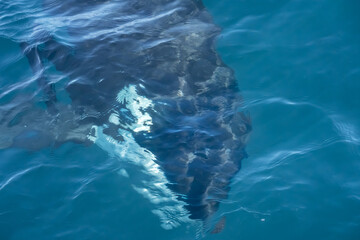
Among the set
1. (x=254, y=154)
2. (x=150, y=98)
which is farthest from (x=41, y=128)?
(x=254, y=154)

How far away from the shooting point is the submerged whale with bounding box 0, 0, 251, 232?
7.15 metres

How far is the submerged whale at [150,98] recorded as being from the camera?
7148mm

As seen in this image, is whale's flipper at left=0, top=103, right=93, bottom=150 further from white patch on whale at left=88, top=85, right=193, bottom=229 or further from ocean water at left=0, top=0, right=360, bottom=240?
white patch on whale at left=88, top=85, right=193, bottom=229

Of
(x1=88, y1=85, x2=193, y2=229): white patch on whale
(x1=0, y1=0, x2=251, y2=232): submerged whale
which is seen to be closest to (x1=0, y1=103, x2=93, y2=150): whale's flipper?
(x1=0, y1=0, x2=251, y2=232): submerged whale

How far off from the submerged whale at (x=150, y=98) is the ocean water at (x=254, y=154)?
0.30 feet

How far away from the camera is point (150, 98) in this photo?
819 cm

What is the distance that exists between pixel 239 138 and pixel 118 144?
2.41 metres

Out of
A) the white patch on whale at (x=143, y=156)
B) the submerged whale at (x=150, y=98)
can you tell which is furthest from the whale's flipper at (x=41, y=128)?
the white patch on whale at (x=143, y=156)

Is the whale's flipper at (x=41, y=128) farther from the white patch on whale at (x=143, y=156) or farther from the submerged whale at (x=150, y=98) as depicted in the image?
the white patch on whale at (x=143, y=156)

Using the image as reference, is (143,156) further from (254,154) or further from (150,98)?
(254,154)

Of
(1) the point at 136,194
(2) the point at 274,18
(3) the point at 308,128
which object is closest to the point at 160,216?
(1) the point at 136,194

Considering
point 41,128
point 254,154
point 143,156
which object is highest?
point 41,128

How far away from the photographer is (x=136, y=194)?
23.7 feet

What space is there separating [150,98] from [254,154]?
94.5 inches
